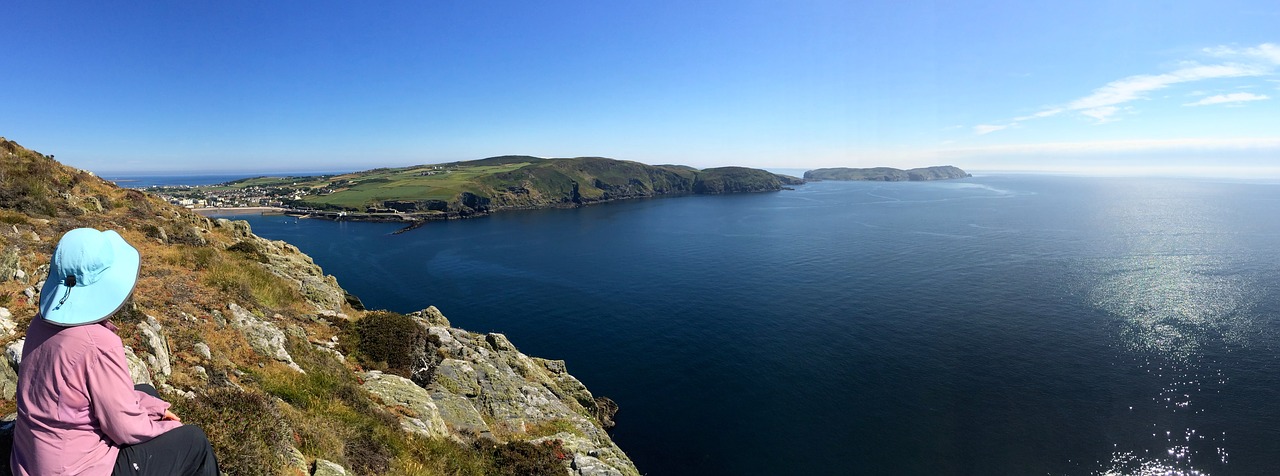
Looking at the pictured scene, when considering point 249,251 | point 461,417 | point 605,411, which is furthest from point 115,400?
point 605,411

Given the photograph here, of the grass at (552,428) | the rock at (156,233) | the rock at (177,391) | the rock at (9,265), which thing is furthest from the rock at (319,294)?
the rock at (177,391)

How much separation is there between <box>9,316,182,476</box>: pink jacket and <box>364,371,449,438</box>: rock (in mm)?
12852

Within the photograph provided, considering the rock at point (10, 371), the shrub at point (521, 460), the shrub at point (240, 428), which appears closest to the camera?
the rock at point (10, 371)

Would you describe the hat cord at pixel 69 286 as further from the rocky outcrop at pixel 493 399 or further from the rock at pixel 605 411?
the rock at pixel 605 411

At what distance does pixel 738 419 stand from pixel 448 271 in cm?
7762

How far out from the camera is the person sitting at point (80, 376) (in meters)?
4.82

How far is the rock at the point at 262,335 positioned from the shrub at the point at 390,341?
537 centimetres

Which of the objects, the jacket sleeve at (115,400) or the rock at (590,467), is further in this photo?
the rock at (590,467)

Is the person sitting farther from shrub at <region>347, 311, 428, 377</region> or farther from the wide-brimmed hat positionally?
shrub at <region>347, 311, 428, 377</region>

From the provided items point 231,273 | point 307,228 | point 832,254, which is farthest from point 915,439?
point 307,228

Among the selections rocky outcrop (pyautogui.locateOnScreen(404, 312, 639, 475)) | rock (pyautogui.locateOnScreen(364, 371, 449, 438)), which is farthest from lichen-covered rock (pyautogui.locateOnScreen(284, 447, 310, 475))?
rocky outcrop (pyautogui.locateOnScreen(404, 312, 639, 475))

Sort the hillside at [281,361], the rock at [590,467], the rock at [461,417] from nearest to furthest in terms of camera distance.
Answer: the hillside at [281,361], the rock at [461,417], the rock at [590,467]

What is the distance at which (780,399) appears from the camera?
50.2m

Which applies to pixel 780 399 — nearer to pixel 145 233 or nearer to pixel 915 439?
pixel 915 439
